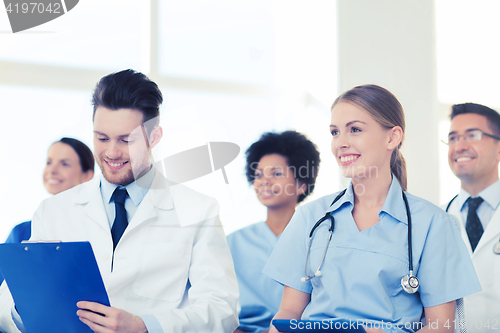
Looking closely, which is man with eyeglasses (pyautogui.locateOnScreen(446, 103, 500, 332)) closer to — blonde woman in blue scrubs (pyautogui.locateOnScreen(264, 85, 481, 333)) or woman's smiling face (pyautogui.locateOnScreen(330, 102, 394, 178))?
blonde woman in blue scrubs (pyautogui.locateOnScreen(264, 85, 481, 333))

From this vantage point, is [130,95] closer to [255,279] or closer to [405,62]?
[255,279]

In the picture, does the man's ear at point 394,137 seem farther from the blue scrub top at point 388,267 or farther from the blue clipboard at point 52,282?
the blue clipboard at point 52,282

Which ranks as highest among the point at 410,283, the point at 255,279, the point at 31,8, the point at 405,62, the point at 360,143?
the point at 31,8

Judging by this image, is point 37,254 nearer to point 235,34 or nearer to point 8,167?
point 8,167

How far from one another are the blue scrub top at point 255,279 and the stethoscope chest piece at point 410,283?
0.85 m

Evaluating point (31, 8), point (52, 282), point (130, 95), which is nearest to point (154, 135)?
point (130, 95)

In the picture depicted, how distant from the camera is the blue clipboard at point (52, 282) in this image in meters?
1.17

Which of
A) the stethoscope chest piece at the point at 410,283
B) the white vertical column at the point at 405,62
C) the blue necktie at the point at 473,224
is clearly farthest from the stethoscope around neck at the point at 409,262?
the white vertical column at the point at 405,62

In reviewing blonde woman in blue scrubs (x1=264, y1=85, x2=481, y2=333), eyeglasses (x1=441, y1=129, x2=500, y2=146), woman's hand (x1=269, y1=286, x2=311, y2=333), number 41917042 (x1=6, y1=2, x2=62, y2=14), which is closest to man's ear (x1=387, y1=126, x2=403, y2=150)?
blonde woman in blue scrubs (x1=264, y1=85, x2=481, y2=333)

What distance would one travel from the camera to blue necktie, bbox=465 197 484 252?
2.01 m

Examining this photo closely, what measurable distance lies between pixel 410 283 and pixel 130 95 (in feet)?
3.60

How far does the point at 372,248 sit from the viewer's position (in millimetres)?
1386

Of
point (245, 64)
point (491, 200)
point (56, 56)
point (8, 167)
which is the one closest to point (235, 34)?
point (245, 64)

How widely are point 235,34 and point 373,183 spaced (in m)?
2.15
